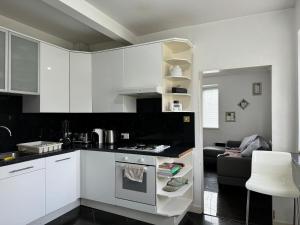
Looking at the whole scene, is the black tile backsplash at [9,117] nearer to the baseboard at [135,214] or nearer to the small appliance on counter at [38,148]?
the small appliance on counter at [38,148]

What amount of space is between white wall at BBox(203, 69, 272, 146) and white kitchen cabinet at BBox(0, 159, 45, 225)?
181 inches

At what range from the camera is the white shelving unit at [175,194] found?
2.36 meters

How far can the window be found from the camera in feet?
19.2

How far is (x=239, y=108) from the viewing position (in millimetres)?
5512

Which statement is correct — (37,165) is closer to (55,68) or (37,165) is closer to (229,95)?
(55,68)

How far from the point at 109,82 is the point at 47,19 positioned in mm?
1113

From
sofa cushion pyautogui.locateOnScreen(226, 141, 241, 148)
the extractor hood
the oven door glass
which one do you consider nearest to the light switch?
the extractor hood

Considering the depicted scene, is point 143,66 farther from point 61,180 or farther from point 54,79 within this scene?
point 61,180

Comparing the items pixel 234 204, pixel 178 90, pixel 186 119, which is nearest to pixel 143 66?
pixel 178 90

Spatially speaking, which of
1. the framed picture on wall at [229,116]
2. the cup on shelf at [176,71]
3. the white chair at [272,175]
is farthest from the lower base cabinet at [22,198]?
the framed picture on wall at [229,116]

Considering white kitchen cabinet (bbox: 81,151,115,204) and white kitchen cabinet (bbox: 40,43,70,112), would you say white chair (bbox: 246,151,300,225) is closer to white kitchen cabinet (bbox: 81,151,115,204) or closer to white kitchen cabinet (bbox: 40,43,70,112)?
white kitchen cabinet (bbox: 81,151,115,204)

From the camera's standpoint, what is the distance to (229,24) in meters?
2.67

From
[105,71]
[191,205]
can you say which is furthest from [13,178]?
[191,205]

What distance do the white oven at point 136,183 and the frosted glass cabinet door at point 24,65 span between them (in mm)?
1402
